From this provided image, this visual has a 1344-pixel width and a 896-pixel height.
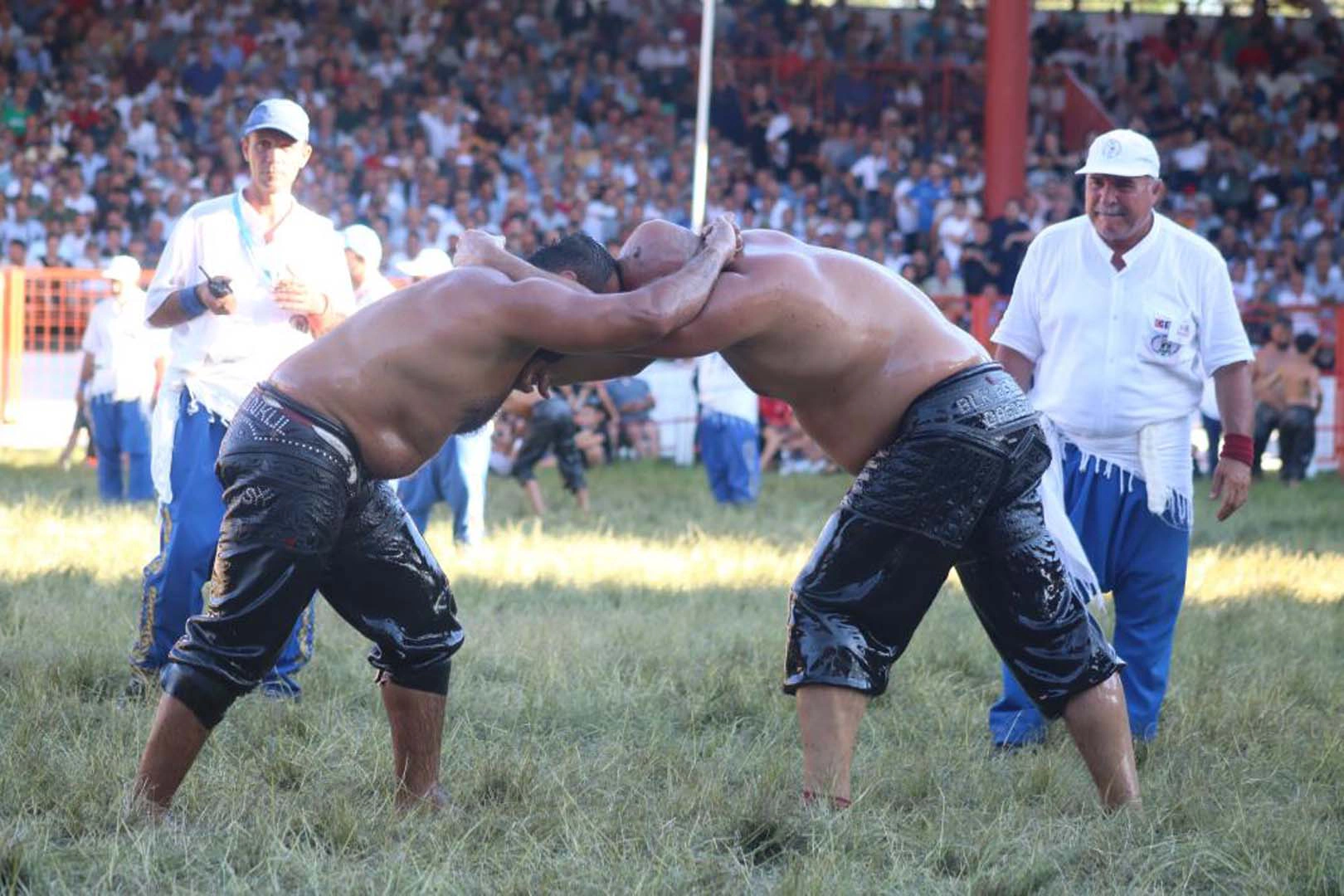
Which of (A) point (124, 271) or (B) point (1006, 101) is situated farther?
(B) point (1006, 101)

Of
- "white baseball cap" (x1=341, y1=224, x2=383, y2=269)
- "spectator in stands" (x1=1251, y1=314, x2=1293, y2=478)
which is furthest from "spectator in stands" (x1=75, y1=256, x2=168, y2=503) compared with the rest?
"spectator in stands" (x1=1251, y1=314, x2=1293, y2=478)

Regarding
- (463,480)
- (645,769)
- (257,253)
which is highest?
(257,253)

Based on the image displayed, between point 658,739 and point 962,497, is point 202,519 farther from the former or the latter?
point 962,497

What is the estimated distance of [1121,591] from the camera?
5.81 meters

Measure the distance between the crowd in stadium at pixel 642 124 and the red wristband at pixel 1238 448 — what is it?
11480 millimetres

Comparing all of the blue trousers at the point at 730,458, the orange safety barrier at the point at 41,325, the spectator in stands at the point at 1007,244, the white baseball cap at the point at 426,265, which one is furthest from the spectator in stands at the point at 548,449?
the spectator in stands at the point at 1007,244

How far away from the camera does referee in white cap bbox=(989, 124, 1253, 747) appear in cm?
570

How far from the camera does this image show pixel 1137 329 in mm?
5730

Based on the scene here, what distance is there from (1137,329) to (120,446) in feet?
27.3

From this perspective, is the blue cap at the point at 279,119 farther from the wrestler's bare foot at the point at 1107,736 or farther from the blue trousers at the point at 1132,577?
the wrestler's bare foot at the point at 1107,736

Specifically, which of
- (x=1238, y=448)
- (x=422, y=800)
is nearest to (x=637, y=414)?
(x=1238, y=448)

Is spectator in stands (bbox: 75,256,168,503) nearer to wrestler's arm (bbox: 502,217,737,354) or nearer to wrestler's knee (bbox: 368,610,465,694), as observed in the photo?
wrestler's knee (bbox: 368,610,465,694)

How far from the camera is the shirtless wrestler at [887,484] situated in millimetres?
4367

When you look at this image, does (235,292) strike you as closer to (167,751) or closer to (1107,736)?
(167,751)
